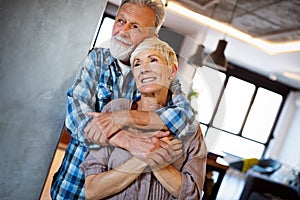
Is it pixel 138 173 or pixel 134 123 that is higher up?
pixel 134 123

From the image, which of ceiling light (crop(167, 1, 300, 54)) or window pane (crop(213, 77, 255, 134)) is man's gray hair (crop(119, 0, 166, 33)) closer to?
ceiling light (crop(167, 1, 300, 54))

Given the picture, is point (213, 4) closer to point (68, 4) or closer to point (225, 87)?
point (225, 87)

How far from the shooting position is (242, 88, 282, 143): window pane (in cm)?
84

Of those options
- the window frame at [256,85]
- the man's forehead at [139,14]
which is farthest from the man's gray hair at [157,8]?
the window frame at [256,85]

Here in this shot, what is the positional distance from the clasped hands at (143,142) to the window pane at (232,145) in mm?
93

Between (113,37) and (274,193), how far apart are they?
0.59 m

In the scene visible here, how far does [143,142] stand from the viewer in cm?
80

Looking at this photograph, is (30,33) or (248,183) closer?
(248,183)

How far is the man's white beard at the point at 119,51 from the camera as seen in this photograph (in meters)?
0.84

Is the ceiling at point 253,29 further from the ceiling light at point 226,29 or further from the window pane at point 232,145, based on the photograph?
the window pane at point 232,145

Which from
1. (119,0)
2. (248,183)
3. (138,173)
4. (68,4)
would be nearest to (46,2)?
(68,4)

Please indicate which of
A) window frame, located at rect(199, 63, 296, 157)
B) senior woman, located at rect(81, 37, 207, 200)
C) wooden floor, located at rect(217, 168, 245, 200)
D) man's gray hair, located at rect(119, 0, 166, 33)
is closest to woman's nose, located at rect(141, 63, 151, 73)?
senior woman, located at rect(81, 37, 207, 200)

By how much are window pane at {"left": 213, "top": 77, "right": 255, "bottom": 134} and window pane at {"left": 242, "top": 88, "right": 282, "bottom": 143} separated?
2cm

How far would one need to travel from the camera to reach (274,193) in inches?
32.0
